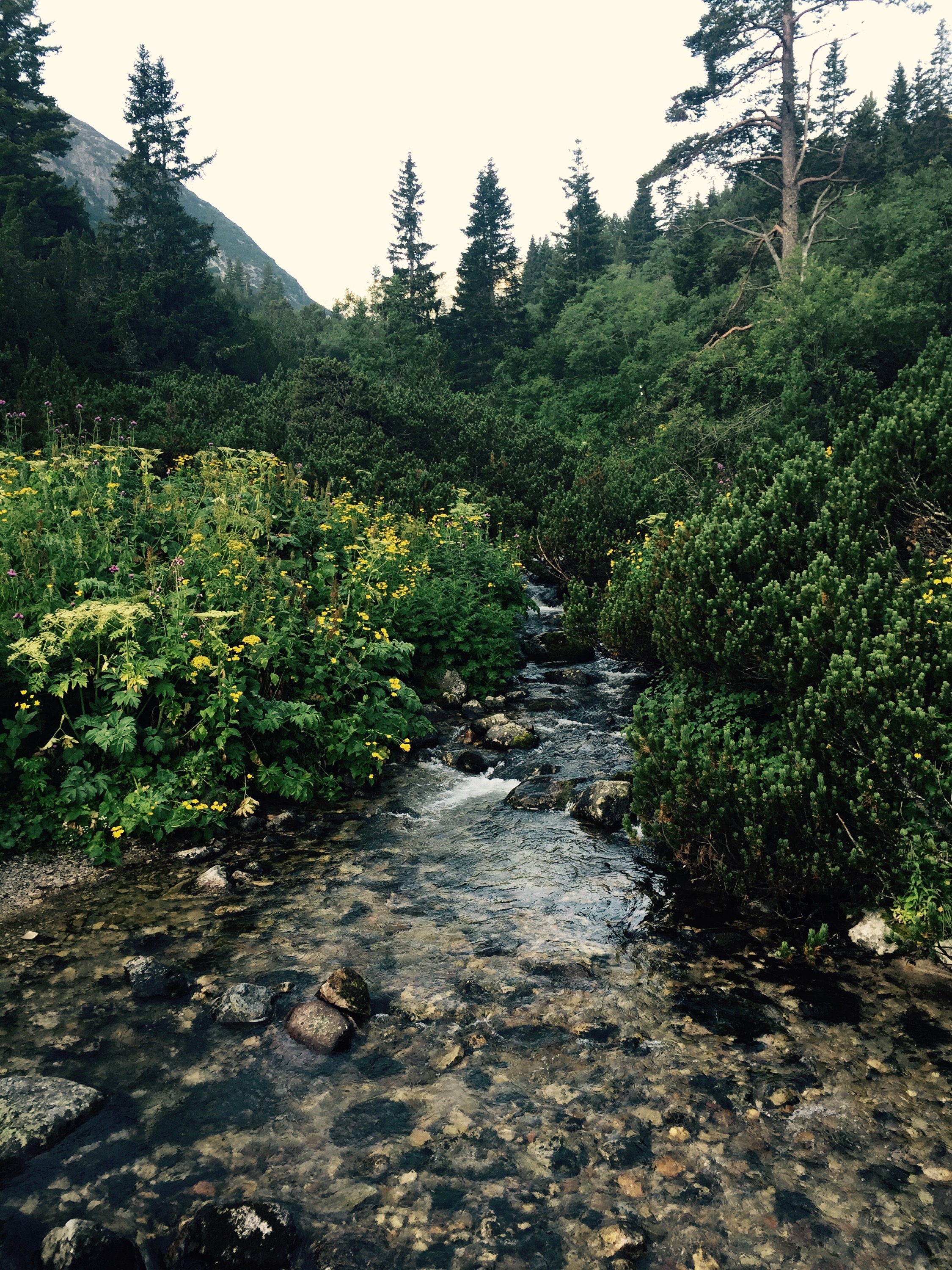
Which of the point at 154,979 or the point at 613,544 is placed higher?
the point at 613,544

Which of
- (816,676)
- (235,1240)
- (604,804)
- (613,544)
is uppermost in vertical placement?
(613,544)

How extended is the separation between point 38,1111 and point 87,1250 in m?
0.82

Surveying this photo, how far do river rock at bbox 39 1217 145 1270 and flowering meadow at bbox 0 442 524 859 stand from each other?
Result: 9.45 ft

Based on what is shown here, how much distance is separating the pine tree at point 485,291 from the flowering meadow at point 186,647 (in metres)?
33.4

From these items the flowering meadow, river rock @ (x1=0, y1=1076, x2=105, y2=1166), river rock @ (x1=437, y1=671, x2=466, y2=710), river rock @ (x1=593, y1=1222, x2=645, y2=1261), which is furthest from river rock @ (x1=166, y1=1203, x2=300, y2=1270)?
river rock @ (x1=437, y1=671, x2=466, y2=710)

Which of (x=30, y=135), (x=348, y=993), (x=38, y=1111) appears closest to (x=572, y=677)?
(x=348, y=993)

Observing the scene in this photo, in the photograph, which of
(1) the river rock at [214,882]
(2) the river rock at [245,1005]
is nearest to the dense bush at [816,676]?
(2) the river rock at [245,1005]

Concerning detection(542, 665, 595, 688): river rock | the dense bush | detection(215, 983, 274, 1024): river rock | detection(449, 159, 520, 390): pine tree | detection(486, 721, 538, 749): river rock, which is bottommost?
detection(215, 983, 274, 1024): river rock

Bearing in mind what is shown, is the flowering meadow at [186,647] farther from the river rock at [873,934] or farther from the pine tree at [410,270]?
the pine tree at [410,270]

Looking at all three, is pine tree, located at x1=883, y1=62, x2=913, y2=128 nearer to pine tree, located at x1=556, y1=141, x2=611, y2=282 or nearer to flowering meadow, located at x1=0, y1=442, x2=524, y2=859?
pine tree, located at x1=556, y1=141, x2=611, y2=282

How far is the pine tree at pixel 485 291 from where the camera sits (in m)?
41.5

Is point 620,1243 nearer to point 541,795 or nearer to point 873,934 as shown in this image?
point 873,934

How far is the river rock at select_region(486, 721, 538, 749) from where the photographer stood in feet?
28.1

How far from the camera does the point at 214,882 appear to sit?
524 cm
